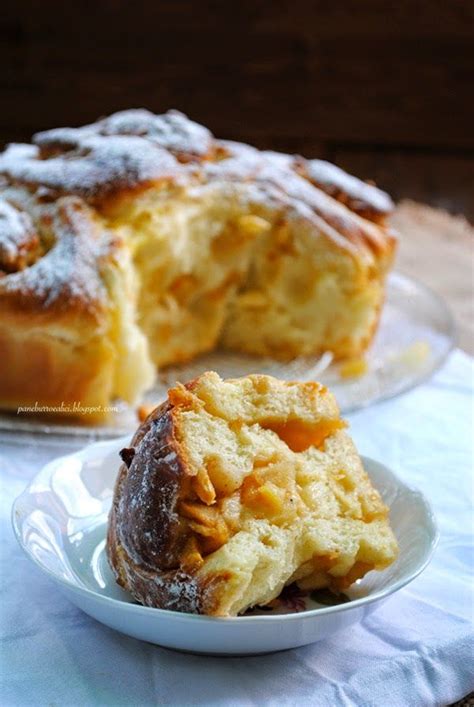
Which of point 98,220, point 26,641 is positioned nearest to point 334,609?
point 26,641

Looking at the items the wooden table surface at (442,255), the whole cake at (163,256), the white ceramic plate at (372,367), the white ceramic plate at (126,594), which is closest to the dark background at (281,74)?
the wooden table surface at (442,255)

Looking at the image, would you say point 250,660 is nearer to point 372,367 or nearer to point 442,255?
point 372,367

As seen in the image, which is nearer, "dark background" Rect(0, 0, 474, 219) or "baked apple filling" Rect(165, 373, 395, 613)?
"baked apple filling" Rect(165, 373, 395, 613)

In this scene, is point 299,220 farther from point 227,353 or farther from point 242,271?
point 227,353

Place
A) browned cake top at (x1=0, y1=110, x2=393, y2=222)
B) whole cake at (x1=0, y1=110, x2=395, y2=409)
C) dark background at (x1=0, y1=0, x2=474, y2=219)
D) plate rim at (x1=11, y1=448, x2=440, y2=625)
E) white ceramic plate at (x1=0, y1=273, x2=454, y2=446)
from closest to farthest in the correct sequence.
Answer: plate rim at (x1=11, y1=448, x2=440, y2=625)
white ceramic plate at (x1=0, y1=273, x2=454, y2=446)
whole cake at (x1=0, y1=110, x2=395, y2=409)
browned cake top at (x1=0, y1=110, x2=393, y2=222)
dark background at (x1=0, y1=0, x2=474, y2=219)

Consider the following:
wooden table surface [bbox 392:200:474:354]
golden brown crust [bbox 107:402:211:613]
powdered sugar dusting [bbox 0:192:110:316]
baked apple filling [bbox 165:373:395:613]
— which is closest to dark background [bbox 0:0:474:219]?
wooden table surface [bbox 392:200:474:354]

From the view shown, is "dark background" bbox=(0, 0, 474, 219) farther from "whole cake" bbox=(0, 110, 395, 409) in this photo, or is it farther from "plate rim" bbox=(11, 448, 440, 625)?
"plate rim" bbox=(11, 448, 440, 625)
